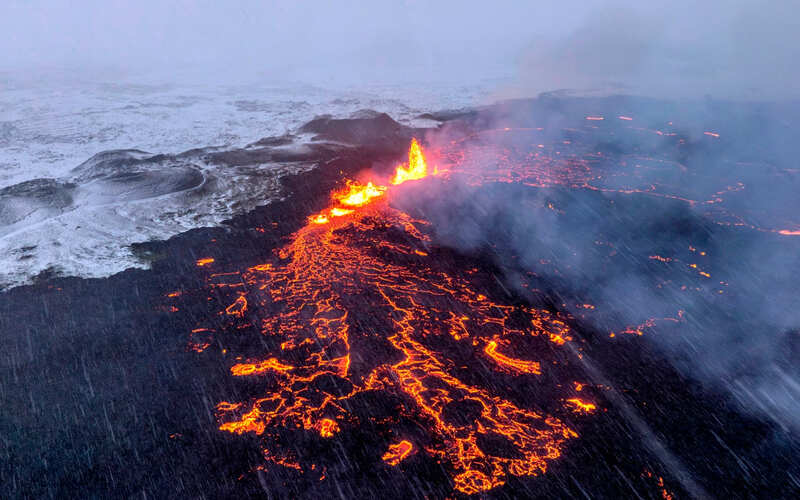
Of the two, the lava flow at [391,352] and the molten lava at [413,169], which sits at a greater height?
the molten lava at [413,169]

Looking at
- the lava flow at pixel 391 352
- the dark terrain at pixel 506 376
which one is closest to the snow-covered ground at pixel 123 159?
the dark terrain at pixel 506 376

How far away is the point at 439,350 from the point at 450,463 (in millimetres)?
2715

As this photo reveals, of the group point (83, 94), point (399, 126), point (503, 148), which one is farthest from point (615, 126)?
point (83, 94)

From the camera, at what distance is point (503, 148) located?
75.2 ft

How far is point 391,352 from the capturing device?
9539 mm

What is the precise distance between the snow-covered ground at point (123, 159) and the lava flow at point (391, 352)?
18.1 feet

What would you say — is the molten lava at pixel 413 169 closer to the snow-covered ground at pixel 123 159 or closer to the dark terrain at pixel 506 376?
the dark terrain at pixel 506 376

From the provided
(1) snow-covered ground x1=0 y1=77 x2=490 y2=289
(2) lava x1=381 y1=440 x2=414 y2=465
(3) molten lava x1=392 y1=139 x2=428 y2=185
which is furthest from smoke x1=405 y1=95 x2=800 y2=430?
(1) snow-covered ground x1=0 y1=77 x2=490 y2=289

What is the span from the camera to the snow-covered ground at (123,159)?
14.3 m

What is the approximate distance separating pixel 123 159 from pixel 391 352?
18.6 meters

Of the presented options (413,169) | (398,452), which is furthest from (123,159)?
(398,452)

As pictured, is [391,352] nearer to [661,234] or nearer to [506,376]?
[506,376]

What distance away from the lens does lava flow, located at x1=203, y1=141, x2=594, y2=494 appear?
7555 millimetres

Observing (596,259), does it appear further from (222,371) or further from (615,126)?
(615,126)
